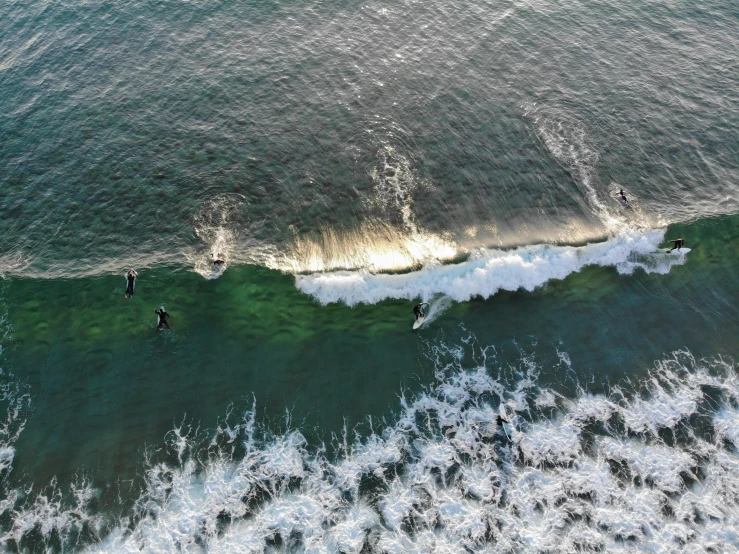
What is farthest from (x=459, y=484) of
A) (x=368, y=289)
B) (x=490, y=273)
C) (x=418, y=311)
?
(x=490, y=273)

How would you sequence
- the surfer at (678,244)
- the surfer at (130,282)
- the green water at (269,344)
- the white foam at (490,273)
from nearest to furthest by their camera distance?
the green water at (269,344)
the surfer at (130,282)
the white foam at (490,273)
the surfer at (678,244)

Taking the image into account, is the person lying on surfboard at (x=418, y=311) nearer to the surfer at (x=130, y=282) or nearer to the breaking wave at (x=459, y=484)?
the breaking wave at (x=459, y=484)

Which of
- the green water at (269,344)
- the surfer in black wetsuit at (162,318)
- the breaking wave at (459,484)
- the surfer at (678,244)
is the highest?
the surfer at (678,244)

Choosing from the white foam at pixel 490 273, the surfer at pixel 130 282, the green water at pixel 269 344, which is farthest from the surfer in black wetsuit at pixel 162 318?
the white foam at pixel 490 273

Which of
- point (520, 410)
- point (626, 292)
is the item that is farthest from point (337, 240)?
point (626, 292)

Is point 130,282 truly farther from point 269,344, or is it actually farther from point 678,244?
point 678,244
